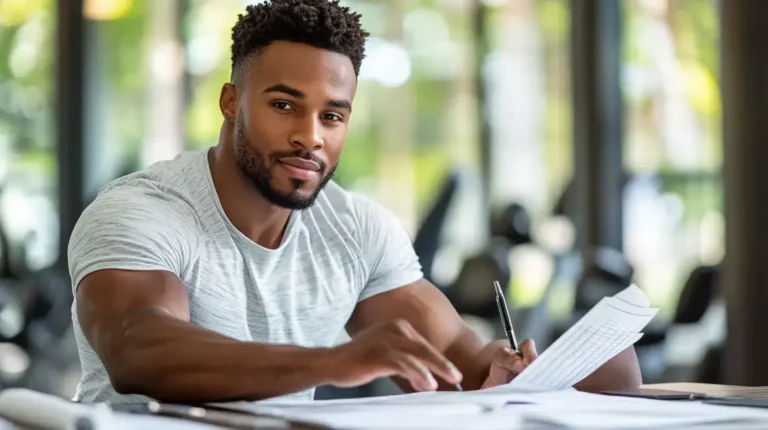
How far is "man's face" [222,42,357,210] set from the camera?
58.3 inches

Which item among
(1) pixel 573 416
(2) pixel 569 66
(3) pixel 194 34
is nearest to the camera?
(1) pixel 573 416

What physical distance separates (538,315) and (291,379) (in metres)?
2.58

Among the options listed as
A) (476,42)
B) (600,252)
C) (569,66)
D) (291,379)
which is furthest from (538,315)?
(291,379)

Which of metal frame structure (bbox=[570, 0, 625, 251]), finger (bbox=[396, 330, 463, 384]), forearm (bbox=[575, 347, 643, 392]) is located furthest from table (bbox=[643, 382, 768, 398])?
Result: metal frame structure (bbox=[570, 0, 625, 251])

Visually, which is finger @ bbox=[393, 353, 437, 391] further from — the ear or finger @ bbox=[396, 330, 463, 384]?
the ear

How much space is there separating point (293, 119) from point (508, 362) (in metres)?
0.43

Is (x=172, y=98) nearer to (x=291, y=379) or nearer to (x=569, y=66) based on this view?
(x=569, y=66)

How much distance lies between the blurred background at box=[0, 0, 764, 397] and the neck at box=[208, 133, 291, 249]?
156 centimetres

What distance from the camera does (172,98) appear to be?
530 centimetres

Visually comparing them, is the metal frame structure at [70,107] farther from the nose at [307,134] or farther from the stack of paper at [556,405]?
the stack of paper at [556,405]

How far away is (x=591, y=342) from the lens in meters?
1.27

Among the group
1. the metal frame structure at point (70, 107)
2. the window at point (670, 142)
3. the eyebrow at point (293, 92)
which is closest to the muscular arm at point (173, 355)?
the eyebrow at point (293, 92)

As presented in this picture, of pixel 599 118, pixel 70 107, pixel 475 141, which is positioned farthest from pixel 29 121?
pixel 599 118

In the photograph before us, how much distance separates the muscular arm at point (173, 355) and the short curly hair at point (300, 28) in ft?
1.36
